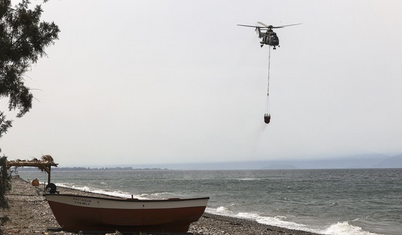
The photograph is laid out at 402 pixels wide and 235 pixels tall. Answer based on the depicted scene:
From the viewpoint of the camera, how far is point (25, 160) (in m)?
37.5

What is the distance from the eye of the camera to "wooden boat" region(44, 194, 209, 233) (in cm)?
1712

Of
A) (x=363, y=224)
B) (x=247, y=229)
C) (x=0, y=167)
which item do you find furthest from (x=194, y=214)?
(x=363, y=224)

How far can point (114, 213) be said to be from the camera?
56.2ft

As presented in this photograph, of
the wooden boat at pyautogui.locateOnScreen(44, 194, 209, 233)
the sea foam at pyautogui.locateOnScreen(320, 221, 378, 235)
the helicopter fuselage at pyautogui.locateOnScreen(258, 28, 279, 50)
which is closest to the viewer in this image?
the wooden boat at pyautogui.locateOnScreen(44, 194, 209, 233)

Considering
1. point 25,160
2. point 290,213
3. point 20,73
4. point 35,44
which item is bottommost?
point 290,213

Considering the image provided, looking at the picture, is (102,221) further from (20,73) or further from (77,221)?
(20,73)

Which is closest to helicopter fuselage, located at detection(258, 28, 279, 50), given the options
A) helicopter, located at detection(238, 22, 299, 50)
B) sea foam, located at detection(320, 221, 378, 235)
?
helicopter, located at detection(238, 22, 299, 50)

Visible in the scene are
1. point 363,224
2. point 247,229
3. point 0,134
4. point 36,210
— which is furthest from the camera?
point 363,224

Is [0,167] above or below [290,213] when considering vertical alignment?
above

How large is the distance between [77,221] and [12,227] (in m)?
2.84

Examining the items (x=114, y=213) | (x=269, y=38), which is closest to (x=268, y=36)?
(x=269, y=38)

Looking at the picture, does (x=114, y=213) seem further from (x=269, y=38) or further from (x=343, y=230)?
(x=343, y=230)

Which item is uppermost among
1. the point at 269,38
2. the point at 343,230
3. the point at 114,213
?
the point at 269,38

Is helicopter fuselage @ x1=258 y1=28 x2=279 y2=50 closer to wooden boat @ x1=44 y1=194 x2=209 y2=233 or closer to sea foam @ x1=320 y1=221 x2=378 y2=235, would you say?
wooden boat @ x1=44 y1=194 x2=209 y2=233
